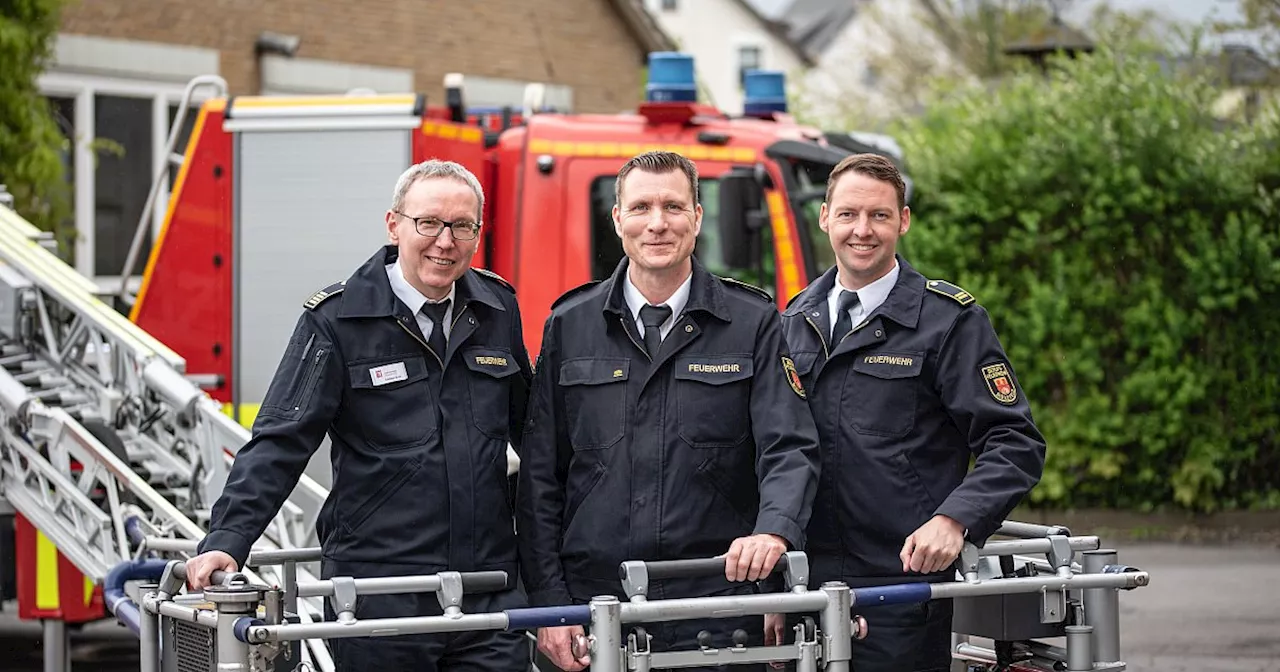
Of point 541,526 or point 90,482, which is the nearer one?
point 541,526

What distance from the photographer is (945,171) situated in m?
13.7

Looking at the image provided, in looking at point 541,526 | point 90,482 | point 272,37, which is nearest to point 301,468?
point 541,526

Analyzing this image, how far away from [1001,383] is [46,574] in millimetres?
4822

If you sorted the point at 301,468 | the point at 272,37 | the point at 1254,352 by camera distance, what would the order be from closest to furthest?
the point at 301,468, the point at 1254,352, the point at 272,37

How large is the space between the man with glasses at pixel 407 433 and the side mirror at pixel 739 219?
4024mm

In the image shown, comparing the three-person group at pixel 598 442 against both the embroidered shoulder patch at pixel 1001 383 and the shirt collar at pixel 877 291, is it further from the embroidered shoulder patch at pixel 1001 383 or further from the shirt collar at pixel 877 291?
the shirt collar at pixel 877 291

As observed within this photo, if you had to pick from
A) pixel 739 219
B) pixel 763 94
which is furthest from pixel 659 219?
pixel 763 94

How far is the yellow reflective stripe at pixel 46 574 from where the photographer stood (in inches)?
299

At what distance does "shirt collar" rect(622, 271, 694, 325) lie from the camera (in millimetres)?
4328

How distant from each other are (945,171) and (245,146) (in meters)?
6.60

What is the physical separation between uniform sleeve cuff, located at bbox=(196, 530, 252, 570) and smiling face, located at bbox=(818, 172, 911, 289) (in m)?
1.69

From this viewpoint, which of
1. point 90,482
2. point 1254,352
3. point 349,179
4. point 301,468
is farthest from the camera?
point 1254,352

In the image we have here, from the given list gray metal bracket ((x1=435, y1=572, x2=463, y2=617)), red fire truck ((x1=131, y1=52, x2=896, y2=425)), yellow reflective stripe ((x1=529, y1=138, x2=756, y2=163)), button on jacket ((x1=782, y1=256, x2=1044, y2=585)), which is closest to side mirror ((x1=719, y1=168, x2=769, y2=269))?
red fire truck ((x1=131, y1=52, x2=896, y2=425))

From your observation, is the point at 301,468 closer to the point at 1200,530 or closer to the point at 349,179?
the point at 349,179
